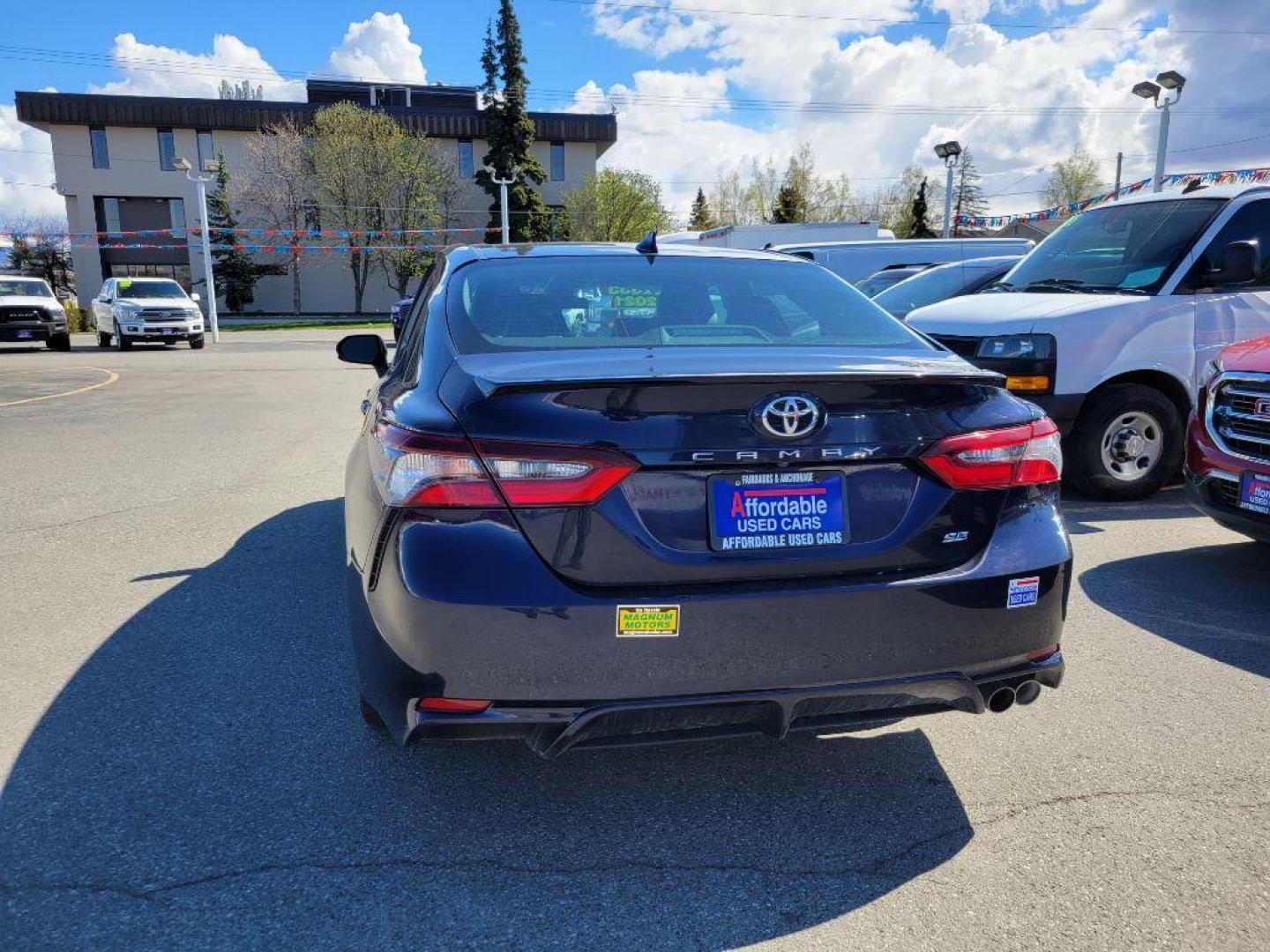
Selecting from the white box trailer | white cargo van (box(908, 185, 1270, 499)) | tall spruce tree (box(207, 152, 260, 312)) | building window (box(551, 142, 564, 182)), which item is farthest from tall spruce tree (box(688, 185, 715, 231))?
white cargo van (box(908, 185, 1270, 499))

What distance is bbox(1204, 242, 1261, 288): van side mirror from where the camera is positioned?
6.11 metres

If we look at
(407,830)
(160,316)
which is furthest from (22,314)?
(407,830)

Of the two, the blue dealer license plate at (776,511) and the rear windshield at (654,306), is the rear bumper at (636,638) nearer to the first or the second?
the blue dealer license plate at (776,511)

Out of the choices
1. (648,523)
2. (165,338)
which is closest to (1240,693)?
(648,523)

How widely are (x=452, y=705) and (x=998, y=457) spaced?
1579 mm

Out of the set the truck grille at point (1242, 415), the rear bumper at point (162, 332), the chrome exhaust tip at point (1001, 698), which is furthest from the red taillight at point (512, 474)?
the rear bumper at point (162, 332)

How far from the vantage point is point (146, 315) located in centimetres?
2333

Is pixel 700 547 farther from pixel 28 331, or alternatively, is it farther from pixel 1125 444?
pixel 28 331

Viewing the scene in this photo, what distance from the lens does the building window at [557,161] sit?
55.2 m

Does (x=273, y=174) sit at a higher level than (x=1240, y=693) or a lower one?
higher

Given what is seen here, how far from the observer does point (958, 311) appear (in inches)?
278

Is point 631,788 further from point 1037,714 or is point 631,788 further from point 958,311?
point 958,311

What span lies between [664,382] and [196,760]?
198 cm

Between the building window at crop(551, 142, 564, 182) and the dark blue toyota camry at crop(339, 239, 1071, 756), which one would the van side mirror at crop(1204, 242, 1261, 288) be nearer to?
the dark blue toyota camry at crop(339, 239, 1071, 756)
